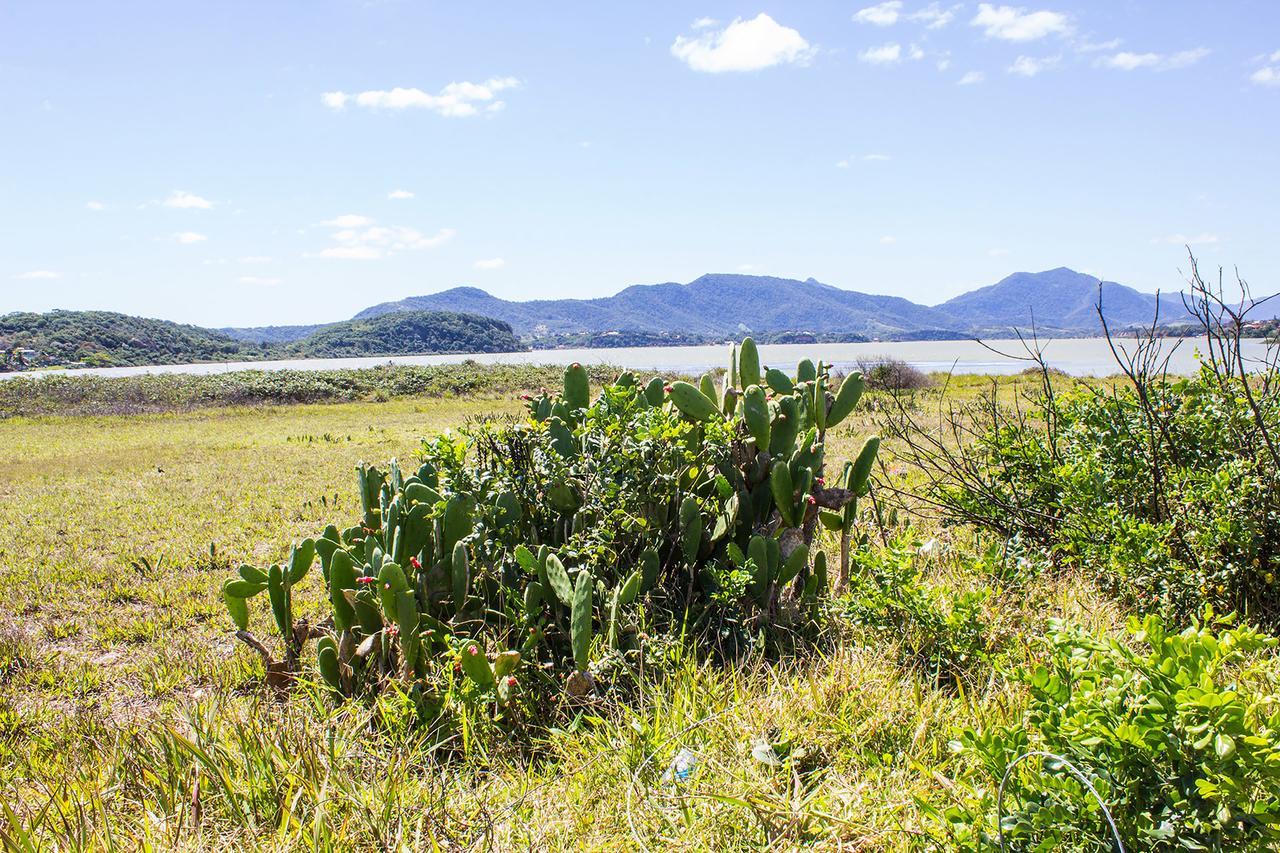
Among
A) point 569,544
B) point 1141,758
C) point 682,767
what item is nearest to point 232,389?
point 569,544

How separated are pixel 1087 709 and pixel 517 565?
7.11 feet

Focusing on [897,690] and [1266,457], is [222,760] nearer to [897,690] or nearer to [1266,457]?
[897,690]

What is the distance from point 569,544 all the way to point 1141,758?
1925 mm

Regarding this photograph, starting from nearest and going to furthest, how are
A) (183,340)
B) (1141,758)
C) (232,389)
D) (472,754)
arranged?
1. (1141,758)
2. (472,754)
3. (232,389)
4. (183,340)

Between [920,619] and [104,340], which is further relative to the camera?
[104,340]

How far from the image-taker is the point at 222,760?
7.12 ft

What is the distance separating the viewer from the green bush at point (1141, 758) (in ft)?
4.44

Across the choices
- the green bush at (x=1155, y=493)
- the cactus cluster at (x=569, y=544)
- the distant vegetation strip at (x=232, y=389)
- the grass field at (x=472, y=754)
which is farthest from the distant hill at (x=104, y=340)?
the green bush at (x=1155, y=493)

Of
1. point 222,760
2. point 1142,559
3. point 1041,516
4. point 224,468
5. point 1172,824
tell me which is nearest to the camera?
point 1172,824

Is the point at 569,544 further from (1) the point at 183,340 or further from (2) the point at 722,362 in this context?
(1) the point at 183,340

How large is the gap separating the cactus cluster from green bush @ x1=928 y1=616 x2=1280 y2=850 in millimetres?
1289

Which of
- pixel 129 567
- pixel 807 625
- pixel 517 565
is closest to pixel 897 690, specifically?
pixel 807 625

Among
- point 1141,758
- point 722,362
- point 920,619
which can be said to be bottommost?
point 920,619

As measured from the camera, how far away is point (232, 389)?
94.7ft
